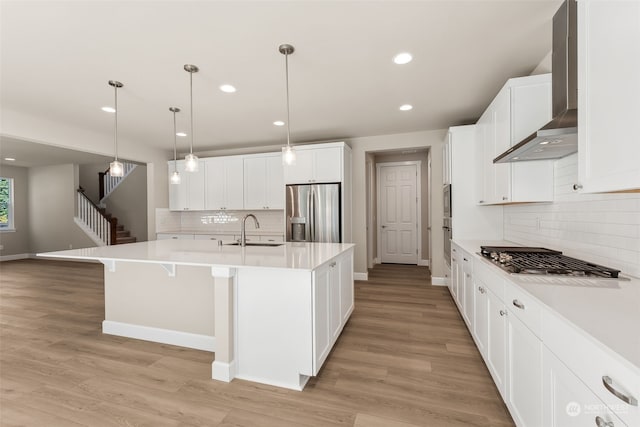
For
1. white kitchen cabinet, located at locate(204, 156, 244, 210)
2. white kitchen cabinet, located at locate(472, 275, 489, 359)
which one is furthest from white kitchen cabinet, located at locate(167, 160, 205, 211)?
white kitchen cabinet, located at locate(472, 275, 489, 359)

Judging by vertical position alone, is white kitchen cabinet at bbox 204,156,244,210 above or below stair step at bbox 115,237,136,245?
above

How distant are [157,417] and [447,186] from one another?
4.04 m

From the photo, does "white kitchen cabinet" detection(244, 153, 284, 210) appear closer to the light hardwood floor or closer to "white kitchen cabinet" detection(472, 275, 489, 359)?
the light hardwood floor

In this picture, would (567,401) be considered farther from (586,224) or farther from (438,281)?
(438,281)

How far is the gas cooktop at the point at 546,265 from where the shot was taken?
1540mm

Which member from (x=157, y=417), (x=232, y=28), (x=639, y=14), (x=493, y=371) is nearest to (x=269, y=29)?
(x=232, y=28)

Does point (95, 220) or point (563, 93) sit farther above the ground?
point (563, 93)

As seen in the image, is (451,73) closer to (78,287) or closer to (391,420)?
(391,420)

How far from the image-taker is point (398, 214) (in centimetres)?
671

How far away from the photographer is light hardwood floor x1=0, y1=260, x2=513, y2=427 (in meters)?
1.75

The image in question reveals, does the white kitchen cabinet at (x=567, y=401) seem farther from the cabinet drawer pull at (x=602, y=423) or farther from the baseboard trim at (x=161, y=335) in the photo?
the baseboard trim at (x=161, y=335)

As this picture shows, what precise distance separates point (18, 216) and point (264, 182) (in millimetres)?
7851

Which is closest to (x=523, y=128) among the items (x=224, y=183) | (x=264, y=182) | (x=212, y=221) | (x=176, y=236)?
→ (x=264, y=182)

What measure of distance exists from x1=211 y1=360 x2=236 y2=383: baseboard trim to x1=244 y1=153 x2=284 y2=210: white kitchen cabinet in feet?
10.7
